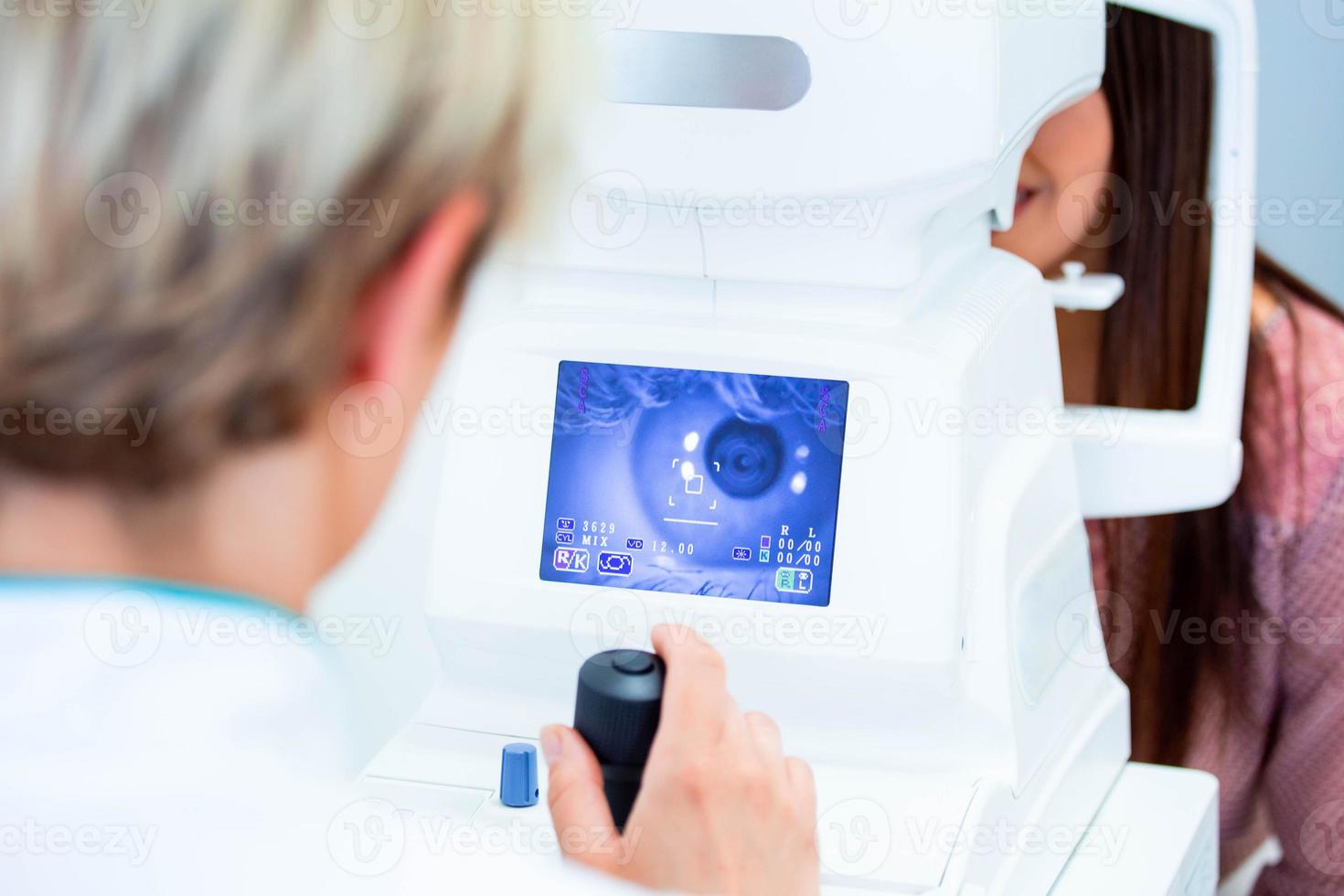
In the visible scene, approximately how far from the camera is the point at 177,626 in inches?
19.8

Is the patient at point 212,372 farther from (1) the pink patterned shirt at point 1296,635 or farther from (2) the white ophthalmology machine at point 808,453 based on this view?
(1) the pink patterned shirt at point 1296,635

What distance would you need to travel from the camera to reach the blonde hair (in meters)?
0.42

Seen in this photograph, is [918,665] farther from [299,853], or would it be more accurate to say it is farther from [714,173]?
[299,853]

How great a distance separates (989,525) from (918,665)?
99mm

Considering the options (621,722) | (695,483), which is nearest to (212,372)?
(621,722)

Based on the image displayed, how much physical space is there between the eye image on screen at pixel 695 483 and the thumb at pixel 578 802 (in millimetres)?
190

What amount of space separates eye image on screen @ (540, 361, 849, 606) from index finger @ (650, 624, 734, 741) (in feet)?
0.53

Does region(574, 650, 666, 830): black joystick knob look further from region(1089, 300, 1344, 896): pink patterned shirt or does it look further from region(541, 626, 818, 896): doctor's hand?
region(1089, 300, 1344, 896): pink patterned shirt

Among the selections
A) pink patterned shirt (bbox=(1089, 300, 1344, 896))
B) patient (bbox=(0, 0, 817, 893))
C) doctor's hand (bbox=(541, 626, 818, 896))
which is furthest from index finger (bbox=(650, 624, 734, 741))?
pink patterned shirt (bbox=(1089, 300, 1344, 896))

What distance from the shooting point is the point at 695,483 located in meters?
0.88

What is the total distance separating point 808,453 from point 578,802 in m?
0.29

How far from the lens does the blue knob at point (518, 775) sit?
2.58 ft

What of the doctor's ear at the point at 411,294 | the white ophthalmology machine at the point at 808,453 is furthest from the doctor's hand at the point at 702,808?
the doctor's ear at the point at 411,294

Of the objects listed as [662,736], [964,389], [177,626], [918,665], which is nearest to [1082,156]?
[964,389]
